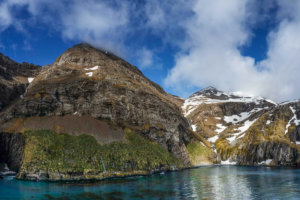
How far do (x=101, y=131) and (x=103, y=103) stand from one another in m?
21.6

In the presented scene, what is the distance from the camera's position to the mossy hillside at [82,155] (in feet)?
313

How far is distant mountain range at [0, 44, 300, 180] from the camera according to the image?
334ft

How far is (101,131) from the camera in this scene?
402ft

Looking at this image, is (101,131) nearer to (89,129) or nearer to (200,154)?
(89,129)

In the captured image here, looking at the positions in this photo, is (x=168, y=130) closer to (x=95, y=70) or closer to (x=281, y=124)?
(x=95, y=70)

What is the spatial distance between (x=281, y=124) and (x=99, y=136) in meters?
127

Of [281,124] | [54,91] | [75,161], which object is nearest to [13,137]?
[54,91]

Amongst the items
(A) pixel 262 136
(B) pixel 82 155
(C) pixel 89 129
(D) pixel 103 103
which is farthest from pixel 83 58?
(A) pixel 262 136

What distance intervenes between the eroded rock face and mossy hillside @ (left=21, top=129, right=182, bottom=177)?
20.2m

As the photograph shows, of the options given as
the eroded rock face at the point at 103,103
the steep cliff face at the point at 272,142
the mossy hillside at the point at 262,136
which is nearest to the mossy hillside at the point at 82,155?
the eroded rock face at the point at 103,103

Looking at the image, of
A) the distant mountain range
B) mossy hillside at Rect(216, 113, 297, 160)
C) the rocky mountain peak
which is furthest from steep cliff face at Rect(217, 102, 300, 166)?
the rocky mountain peak

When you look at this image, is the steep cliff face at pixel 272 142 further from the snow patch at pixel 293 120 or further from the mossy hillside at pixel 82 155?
the mossy hillside at pixel 82 155

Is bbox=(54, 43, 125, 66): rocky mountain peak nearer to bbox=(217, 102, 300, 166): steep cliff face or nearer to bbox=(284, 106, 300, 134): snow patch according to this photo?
bbox=(217, 102, 300, 166): steep cliff face

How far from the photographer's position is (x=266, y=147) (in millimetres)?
164750
